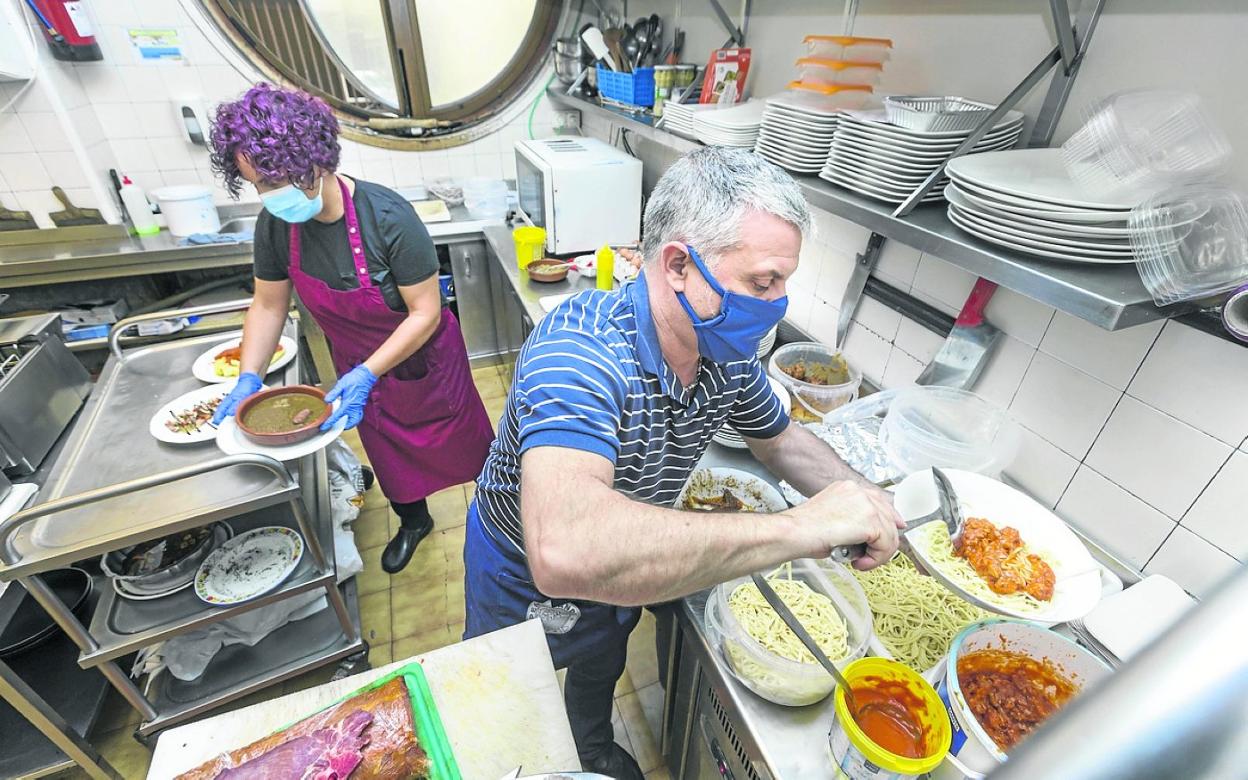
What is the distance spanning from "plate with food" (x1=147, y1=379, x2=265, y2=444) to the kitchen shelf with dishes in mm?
26

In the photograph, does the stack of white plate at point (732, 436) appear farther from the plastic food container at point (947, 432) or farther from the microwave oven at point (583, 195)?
the microwave oven at point (583, 195)

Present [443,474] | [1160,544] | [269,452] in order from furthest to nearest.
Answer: [443,474], [269,452], [1160,544]

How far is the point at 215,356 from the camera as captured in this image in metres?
2.10

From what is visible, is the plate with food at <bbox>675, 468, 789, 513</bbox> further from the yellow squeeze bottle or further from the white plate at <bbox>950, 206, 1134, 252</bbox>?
the yellow squeeze bottle

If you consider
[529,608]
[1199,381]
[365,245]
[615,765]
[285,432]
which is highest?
[1199,381]

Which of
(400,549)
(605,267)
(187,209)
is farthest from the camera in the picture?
(187,209)

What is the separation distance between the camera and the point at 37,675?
1931mm

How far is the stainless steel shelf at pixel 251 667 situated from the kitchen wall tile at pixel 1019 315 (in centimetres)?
238

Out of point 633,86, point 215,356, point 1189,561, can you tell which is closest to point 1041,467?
point 1189,561

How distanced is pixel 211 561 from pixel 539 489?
1682 mm

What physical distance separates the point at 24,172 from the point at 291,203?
261 cm

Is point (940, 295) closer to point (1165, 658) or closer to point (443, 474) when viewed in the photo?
point (1165, 658)

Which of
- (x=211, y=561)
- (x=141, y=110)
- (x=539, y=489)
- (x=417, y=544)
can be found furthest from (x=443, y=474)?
(x=141, y=110)

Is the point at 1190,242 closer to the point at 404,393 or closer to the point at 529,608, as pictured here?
the point at 529,608
